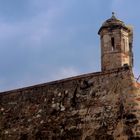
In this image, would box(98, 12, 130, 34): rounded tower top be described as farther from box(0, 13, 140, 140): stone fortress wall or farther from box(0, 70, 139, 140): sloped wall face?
box(0, 70, 139, 140): sloped wall face

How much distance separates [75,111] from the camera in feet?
48.8

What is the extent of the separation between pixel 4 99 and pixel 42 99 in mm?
1794

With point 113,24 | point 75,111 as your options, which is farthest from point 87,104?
point 113,24

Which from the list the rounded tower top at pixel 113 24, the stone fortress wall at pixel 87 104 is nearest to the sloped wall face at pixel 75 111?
the stone fortress wall at pixel 87 104

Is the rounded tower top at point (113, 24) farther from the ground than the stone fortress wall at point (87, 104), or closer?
farther from the ground

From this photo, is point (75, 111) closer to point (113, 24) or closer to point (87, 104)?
point (87, 104)

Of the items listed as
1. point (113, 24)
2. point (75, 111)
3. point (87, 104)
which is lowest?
point (75, 111)

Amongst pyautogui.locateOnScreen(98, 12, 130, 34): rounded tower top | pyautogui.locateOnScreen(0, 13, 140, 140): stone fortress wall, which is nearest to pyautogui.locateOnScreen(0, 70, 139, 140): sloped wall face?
pyautogui.locateOnScreen(0, 13, 140, 140): stone fortress wall

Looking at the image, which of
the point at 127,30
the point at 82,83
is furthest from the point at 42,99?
the point at 127,30

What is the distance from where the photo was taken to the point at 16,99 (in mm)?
16625

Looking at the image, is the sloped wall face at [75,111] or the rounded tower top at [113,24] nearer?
the sloped wall face at [75,111]

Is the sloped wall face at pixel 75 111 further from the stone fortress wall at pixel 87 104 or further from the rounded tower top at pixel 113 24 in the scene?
the rounded tower top at pixel 113 24

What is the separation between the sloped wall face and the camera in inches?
551

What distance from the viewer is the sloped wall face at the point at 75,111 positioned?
46.0 ft
